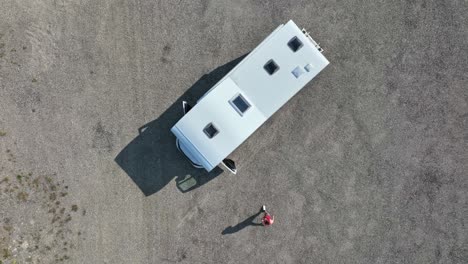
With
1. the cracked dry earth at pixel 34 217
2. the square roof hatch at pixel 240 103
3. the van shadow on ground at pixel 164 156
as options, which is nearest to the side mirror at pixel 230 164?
the van shadow on ground at pixel 164 156

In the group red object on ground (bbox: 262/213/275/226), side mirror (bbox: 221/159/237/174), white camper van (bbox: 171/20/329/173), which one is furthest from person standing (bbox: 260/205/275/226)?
white camper van (bbox: 171/20/329/173)

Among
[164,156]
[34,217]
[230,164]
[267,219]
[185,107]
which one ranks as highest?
[34,217]

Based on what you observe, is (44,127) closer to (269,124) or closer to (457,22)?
(269,124)

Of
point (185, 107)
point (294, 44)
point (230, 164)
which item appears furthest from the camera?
point (230, 164)

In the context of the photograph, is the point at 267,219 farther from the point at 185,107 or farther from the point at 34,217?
the point at 34,217

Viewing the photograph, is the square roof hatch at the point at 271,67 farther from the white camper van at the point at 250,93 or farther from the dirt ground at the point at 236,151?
the dirt ground at the point at 236,151

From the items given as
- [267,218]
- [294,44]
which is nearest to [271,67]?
[294,44]
